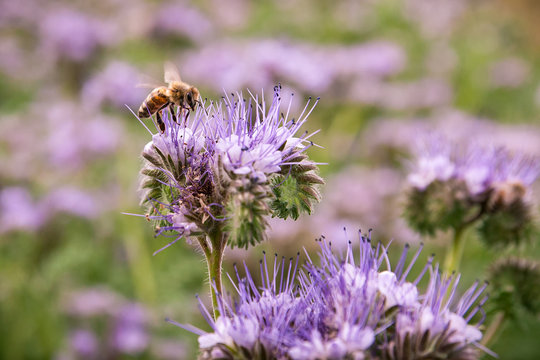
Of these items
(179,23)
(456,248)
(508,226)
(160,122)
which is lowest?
(456,248)

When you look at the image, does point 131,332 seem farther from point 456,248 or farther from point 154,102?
point 456,248

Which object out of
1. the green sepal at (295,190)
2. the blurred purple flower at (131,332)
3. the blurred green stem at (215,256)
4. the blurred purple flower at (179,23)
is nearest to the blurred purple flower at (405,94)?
the blurred purple flower at (179,23)

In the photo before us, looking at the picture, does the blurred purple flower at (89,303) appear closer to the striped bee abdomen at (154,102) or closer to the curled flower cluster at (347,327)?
the striped bee abdomen at (154,102)

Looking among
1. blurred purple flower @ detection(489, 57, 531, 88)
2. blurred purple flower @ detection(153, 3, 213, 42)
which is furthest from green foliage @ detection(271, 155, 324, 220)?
blurred purple flower @ detection(489, 57, 531, 88)

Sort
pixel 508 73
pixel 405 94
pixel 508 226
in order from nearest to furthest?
pixel 508 226 → pixel 405 94 → pixel 508 73

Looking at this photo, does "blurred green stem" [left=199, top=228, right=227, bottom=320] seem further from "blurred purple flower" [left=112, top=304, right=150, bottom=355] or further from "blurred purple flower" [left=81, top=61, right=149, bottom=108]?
"blurred purple flower" [left=81, top=61, right=149, bottom=108]

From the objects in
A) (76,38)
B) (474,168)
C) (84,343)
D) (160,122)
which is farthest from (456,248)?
(76,38)

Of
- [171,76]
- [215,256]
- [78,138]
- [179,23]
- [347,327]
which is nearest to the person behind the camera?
[347,327]

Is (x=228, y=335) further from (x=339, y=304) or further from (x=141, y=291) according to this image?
(x=141, y=291)

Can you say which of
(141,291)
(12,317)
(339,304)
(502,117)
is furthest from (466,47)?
(339,304)
